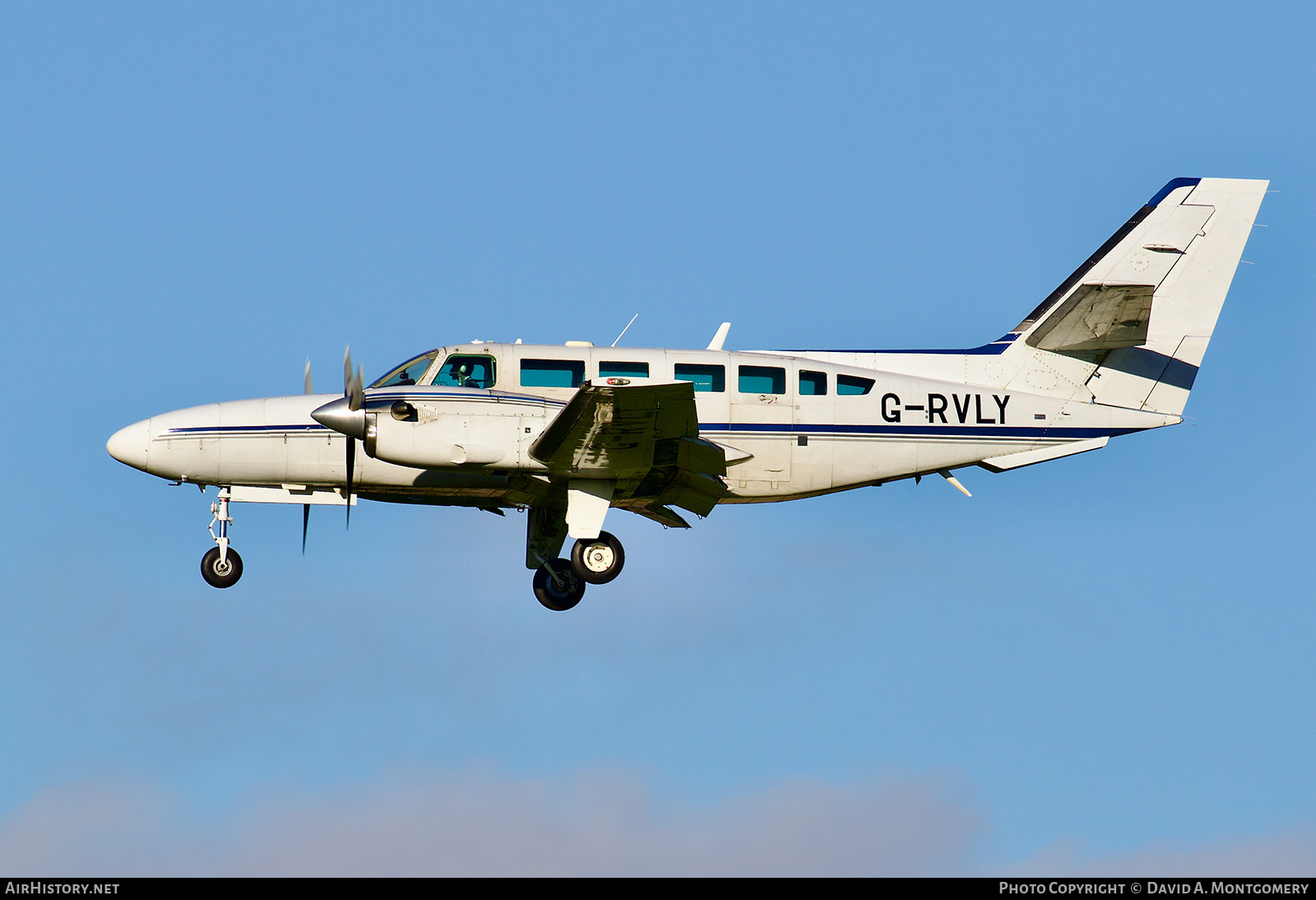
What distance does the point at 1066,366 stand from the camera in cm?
2322

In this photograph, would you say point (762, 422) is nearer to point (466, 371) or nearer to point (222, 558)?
point (466, 371)

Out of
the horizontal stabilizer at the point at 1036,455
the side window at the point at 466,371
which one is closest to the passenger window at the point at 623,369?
the side window at the point at 466,371

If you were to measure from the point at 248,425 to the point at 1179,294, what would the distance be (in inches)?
520

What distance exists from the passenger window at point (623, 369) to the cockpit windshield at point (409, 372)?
217cm

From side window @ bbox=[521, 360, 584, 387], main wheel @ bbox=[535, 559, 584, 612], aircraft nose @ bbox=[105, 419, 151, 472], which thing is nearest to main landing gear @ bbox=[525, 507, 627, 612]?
main wheel @ bbox=[535, 559, 584, 612]

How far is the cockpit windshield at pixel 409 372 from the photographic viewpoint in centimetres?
2112

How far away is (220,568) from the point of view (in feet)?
71.4

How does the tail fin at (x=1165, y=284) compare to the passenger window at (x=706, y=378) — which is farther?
the tail fin at (x=1165, y=284)

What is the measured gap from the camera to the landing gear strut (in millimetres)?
21734

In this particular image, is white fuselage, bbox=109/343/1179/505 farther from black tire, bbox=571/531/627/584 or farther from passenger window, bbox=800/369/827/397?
black tire, bbox=571/531/627/584

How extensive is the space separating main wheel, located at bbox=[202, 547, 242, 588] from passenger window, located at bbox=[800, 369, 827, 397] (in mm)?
7785

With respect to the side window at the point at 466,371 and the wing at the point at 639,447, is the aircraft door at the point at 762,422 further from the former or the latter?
the side window at the point at 466,371

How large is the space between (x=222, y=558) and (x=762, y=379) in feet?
24.5
